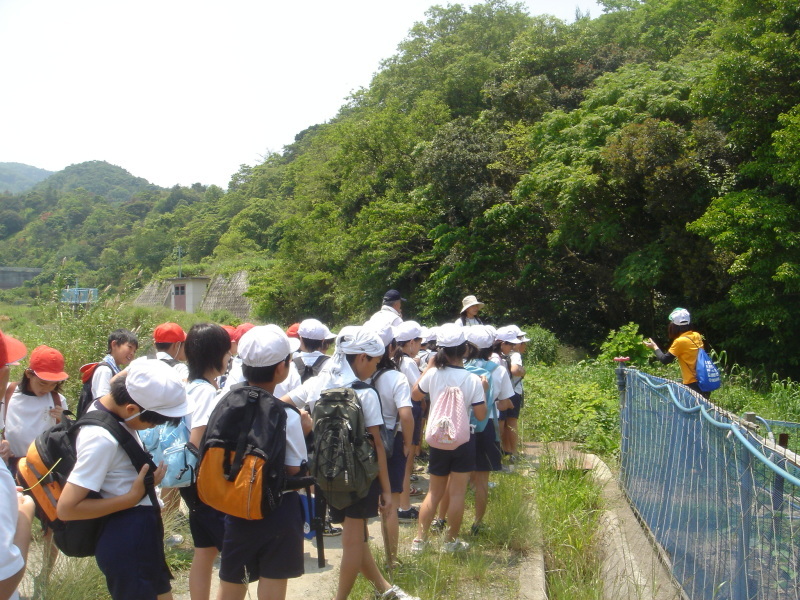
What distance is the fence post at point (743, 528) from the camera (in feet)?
9.13

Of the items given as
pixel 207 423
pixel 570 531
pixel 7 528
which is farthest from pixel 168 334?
pixel 570 531

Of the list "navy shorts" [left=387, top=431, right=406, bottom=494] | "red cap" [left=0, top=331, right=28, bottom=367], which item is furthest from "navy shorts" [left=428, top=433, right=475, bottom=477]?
"red cap" [left=0, top=331, right=28, bottom=367]

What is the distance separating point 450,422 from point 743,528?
2.04 m

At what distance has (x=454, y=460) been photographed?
4785 mm

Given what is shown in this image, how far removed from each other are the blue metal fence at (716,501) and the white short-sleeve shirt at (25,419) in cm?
389

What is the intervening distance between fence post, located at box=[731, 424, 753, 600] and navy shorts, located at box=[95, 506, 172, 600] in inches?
97.2

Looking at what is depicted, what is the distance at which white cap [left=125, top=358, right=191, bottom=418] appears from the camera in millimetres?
2920

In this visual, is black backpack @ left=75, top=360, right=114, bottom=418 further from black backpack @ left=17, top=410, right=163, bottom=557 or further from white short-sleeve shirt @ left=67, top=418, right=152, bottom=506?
white short-sleeve shirt @ left=67, top=418, right=152, bottom=506

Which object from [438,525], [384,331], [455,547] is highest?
[384,331]

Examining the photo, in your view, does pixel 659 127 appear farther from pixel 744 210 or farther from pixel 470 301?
pixel 470 301

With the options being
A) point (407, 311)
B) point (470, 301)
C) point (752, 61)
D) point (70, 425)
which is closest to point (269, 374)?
point (70, 425)

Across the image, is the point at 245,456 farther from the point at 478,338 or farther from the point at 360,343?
the point at 478,338

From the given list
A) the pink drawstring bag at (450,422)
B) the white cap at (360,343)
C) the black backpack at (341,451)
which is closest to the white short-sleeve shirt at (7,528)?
the black backpack at (341,451)

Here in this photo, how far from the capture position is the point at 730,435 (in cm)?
306
